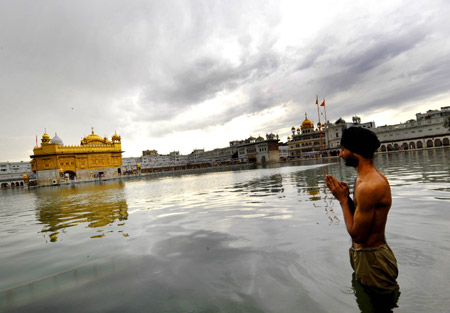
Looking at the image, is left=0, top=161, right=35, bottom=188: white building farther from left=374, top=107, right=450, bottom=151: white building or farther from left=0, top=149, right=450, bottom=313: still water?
left=374, top=107, right=450, bottom=151: white building

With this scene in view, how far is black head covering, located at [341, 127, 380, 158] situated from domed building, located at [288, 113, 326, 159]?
85.8 metres

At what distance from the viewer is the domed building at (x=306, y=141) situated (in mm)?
86875

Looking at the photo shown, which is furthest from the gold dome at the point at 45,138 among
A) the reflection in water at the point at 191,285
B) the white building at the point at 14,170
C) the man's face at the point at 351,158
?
the man's face at the point at 351,158

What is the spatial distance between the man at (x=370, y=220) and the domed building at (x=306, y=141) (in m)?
85.8

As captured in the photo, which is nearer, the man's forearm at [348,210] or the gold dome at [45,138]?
the man's forearm at [348,210]

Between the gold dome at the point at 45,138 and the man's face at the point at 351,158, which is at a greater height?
the gold dome at the point at 45,138

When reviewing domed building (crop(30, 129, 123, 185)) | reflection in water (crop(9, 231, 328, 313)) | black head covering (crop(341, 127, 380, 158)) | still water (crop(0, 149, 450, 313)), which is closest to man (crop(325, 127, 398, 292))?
black head covering (crop(341, 127, 380, 158))

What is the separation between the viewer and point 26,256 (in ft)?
13.7

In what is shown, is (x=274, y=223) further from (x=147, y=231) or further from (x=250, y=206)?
(x=147, y=231)

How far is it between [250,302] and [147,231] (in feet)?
11.4

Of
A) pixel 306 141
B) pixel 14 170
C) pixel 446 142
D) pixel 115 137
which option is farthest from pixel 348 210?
pixel 14 170

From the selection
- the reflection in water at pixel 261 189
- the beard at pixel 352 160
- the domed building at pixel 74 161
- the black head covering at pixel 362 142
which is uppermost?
the domed building at pixel 74 161

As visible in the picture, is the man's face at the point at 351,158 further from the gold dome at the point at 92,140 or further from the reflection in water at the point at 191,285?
the gold dome at the point at 92,140

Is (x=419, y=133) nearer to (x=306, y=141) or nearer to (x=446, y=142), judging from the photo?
(x=446, y=142)
